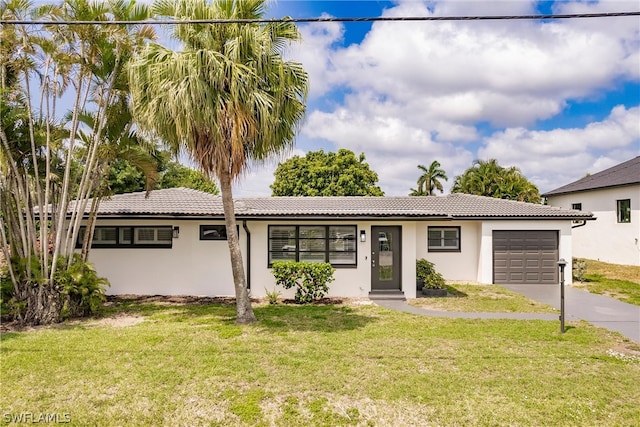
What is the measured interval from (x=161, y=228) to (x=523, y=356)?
33.5 feet

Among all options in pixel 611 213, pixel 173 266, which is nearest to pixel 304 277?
pixel 173 266

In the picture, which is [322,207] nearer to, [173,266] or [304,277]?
[304,277]

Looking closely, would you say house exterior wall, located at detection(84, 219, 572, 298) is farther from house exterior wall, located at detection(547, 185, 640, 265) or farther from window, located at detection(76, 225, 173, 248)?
house exterior wall, located at detection(547, 185, 640, 265)

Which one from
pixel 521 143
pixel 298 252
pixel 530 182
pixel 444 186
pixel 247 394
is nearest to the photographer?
pixel 247 394

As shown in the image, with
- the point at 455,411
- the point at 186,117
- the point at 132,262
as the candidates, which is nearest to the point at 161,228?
the point at 132,262

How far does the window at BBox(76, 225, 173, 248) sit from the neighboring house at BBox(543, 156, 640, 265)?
2070cm

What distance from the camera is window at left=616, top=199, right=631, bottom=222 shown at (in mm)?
18170

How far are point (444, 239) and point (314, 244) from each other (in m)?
6.10

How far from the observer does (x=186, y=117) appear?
658cm

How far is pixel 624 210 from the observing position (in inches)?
728

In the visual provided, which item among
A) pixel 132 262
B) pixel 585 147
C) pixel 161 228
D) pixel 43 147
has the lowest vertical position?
pixel 132 262

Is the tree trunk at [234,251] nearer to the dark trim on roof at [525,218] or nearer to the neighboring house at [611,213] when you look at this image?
the dark trim on roof at [525,218]

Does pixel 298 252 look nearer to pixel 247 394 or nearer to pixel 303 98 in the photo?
pixel 303 98

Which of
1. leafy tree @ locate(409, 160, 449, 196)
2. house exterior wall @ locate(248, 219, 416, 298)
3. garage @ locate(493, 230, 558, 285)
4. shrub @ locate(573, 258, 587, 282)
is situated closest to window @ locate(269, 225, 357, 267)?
house exterior wall @ locate(248, 219, 416, 298)
